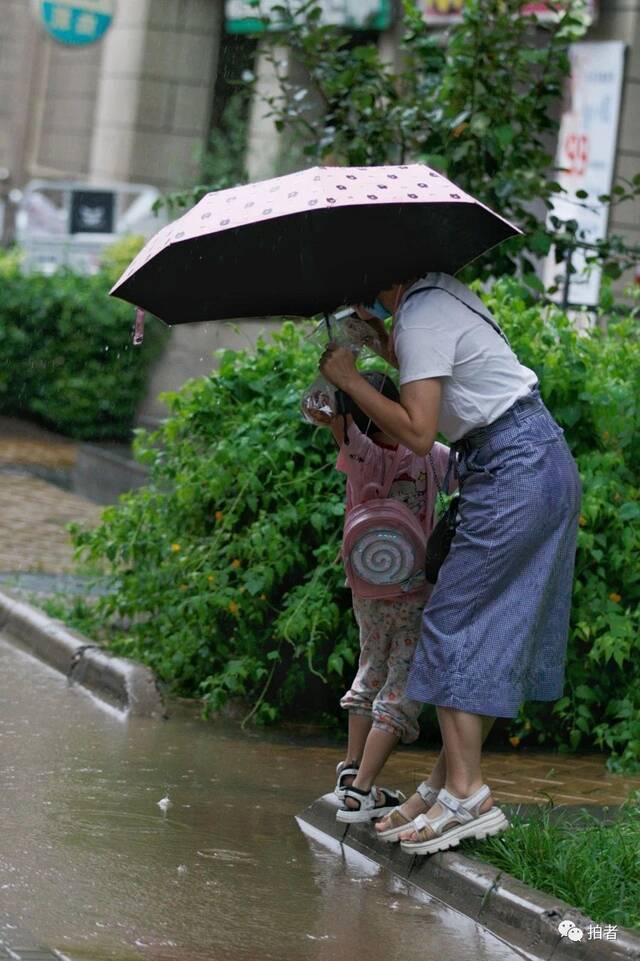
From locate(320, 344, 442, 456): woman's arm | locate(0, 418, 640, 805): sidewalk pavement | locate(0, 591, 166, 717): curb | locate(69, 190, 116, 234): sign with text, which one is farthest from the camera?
locate(69, 190, 116, 234): sign with text

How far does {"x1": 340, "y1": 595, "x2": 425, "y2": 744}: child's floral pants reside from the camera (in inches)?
197

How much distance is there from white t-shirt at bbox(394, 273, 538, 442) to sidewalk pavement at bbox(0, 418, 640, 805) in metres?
1.57

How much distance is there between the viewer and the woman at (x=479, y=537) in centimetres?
459

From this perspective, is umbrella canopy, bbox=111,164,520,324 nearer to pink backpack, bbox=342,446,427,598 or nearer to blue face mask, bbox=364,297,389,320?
blue face mask, bbox=364,297,389,320

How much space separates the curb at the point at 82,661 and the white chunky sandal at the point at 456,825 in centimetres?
225

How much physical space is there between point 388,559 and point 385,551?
3 cm

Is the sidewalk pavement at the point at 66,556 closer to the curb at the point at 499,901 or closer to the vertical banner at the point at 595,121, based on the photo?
the curb at the point at 499,901

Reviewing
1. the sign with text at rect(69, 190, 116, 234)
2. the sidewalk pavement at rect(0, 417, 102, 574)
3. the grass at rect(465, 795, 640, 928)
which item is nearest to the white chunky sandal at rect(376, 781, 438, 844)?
the grass at rect(465, 795, 640, 928)

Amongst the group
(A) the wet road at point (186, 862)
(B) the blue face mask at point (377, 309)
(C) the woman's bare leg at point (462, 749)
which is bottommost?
(A) the wet road at point (186, 862)

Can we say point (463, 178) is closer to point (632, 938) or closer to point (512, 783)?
point (512, 783)

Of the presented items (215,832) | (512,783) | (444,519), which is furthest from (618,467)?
(215,832)

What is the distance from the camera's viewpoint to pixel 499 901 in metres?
4.36

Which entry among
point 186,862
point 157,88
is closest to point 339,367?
point 186,862

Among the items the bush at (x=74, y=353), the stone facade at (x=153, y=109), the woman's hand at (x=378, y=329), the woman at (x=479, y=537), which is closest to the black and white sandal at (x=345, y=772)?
the woman at (x=479, y=537)
